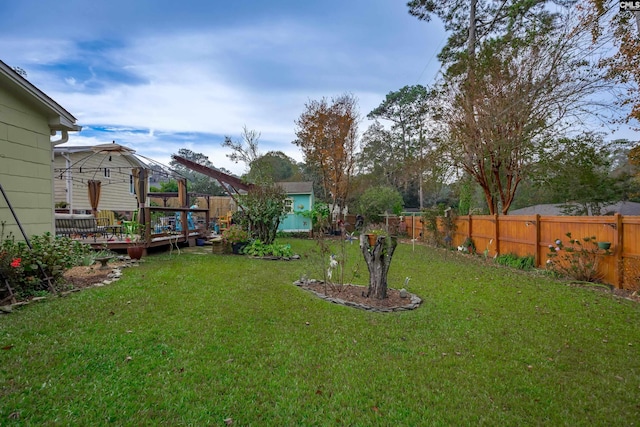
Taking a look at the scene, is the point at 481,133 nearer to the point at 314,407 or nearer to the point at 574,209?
the point at 574,209

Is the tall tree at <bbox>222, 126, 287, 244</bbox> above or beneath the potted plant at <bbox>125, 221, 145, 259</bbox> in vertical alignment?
above

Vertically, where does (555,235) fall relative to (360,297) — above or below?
above

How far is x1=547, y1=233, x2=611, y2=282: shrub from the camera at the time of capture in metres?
6.57

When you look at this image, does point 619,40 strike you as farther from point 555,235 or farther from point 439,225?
point 439,225

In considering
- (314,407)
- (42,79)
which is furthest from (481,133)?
(42,79)

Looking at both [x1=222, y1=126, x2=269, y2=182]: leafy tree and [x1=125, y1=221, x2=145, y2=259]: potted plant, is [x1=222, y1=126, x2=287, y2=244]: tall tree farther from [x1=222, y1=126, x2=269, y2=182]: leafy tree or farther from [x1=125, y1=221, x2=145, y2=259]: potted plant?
[x1=222, y1=126, x2=269, y2=182]: leafy tree

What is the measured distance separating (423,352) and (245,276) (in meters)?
4.28

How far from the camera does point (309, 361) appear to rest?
299 centimetres

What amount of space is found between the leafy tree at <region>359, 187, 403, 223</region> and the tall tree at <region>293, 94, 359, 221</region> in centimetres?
194

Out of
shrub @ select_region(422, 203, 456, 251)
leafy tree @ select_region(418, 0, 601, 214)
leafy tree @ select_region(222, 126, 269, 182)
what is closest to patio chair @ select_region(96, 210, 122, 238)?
leafy tree @ select_region(222, 126, 269, 182)

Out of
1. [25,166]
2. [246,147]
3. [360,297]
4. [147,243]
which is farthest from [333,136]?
[25,166]

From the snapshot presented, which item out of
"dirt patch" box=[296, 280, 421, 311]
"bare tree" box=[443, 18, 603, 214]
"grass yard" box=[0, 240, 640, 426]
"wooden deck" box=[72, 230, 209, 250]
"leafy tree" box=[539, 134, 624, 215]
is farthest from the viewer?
"leafy tree" box=[539, 134, 624, 215]

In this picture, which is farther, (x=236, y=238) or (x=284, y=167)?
(x=284, y=167)

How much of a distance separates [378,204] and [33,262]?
17.6 meters
